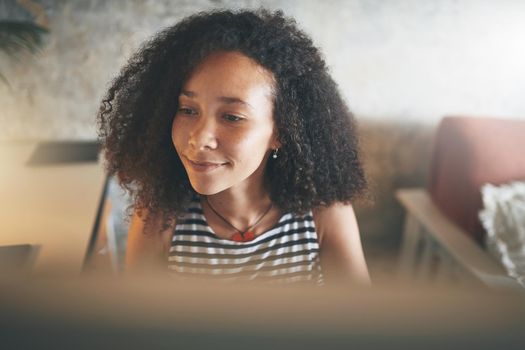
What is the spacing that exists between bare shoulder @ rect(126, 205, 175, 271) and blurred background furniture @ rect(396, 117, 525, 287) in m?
0.55

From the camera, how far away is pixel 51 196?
2.65 feet

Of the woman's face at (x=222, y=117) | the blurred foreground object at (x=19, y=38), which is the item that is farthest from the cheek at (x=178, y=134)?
the blurred foreground object at (x=19, y=38)

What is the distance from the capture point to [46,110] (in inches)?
30.4

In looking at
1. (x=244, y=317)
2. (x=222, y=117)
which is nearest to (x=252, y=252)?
(x=222, y=117)

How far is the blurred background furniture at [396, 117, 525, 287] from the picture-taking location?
0.90m

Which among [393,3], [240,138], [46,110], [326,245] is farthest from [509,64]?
[46,110]

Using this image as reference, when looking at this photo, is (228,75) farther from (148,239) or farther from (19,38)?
(19,38)

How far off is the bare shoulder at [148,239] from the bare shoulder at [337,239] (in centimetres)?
24

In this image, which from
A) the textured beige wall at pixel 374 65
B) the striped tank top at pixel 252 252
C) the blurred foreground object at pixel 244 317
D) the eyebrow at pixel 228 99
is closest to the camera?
the blurred foreground object at pixel 244 317

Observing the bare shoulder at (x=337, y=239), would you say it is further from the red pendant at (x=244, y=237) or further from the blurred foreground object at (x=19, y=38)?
the blurred foreground object at (x=19, y=38)

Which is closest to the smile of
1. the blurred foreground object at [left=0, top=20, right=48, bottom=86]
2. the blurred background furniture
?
the blurred foreground object at [left=0, top=20, right=48, bottom=86]

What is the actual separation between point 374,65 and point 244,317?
84cm

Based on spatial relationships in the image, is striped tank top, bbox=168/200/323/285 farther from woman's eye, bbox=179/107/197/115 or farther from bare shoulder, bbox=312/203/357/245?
Result: woman's eye, bbox=179/107/197/115

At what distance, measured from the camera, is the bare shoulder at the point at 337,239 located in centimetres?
60
